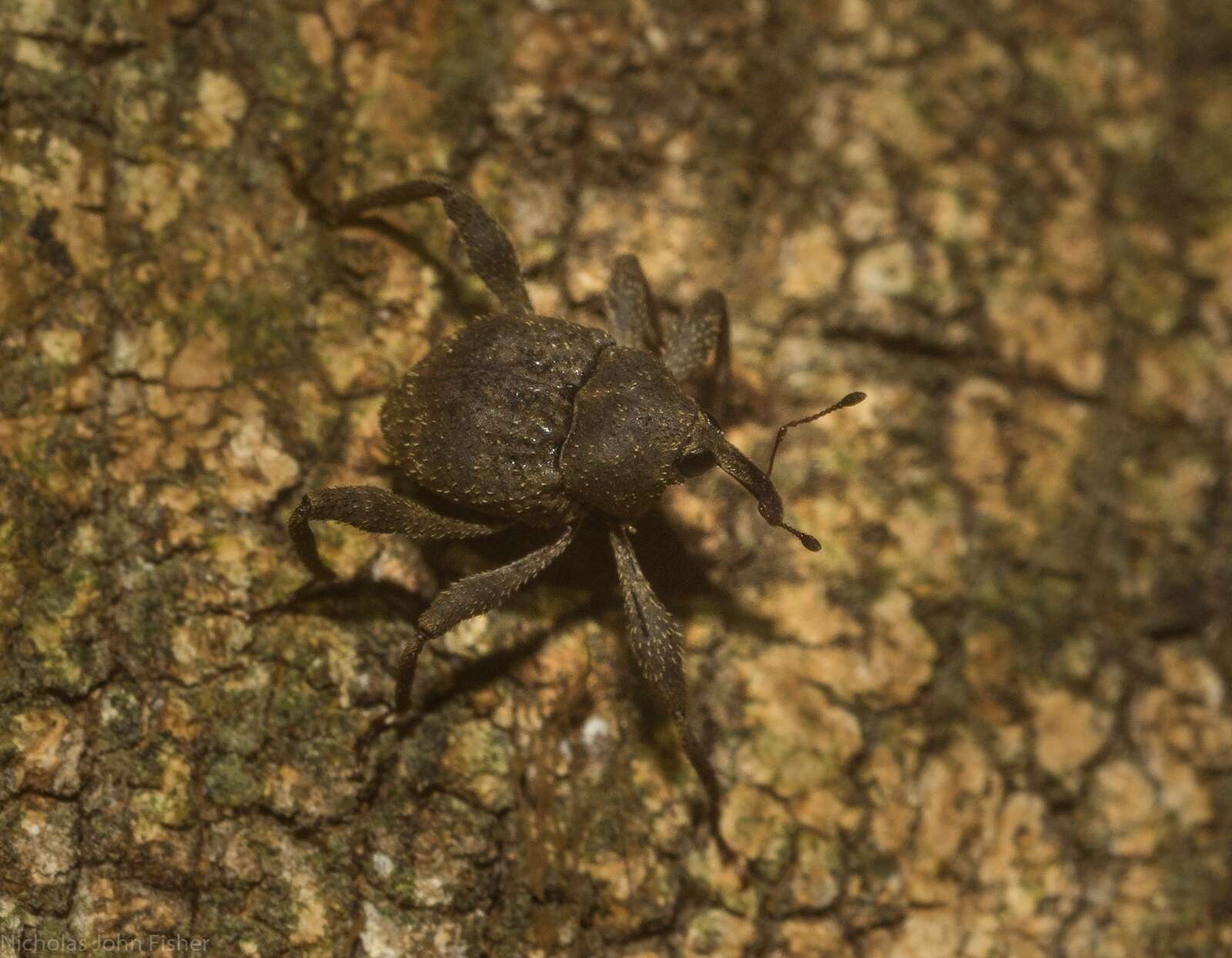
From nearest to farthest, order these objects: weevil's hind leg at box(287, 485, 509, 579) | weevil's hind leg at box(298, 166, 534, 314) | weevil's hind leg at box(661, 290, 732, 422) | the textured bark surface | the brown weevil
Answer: the textured bark surface → weevil's hind leg at box(287, 485, 509, 579) → the brown weevil → weevil's hind leg at box(298, 166, 534, 314) → weevil's hind leg at box(661, 290, 732, 422)

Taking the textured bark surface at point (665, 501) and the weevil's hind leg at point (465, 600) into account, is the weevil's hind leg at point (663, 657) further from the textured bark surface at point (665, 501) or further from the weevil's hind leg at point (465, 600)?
the weevil's hind leg at point (465, 600)

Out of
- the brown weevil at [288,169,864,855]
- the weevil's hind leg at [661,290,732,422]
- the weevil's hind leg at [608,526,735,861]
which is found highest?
the weevil's hind leg at [661,290,732,422]

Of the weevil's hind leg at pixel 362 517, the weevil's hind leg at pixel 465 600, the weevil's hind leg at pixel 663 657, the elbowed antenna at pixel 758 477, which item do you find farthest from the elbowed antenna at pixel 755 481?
the weevil's hind leg at pixel 362 517

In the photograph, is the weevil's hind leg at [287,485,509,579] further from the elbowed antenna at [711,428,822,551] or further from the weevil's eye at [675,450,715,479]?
the elbowed antenna at [711,428,822,551]

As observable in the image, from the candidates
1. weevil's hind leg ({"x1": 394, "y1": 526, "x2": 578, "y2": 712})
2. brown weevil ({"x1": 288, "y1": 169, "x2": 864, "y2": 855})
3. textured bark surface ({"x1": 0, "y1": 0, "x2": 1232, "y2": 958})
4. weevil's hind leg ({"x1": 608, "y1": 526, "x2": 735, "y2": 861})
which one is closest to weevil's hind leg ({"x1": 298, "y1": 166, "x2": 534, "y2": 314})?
textured bark surface ({"x1": 0, "y1": 0, "x2": 1232, "y2": 958})

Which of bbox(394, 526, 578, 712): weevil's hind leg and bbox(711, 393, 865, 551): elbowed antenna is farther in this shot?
bbox(711, 393, 865, 551): elbowed antenna

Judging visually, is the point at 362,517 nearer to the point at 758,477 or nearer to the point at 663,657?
the point at 663,657
